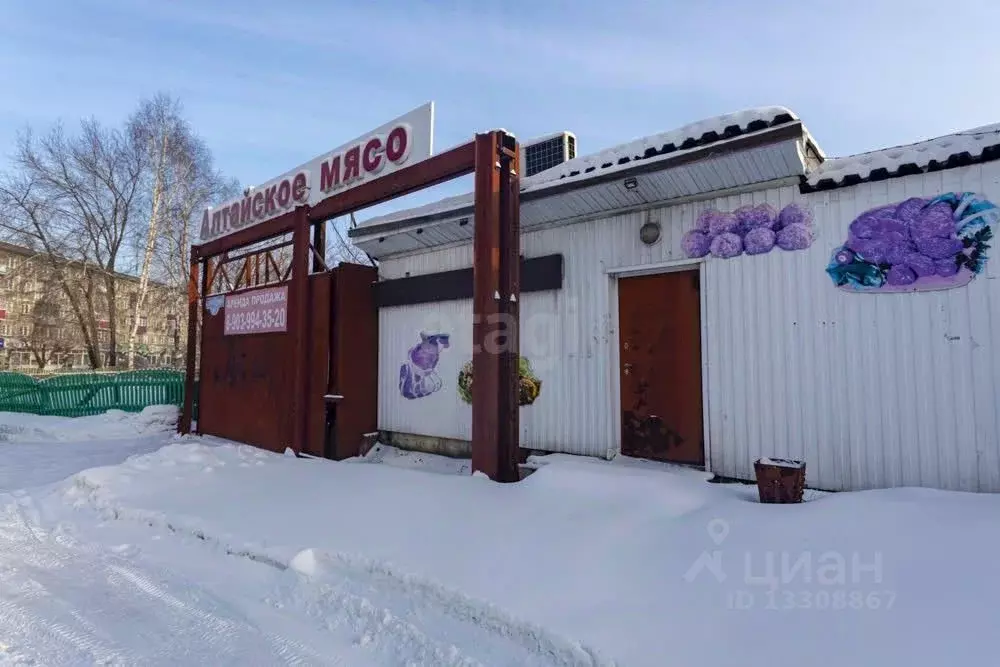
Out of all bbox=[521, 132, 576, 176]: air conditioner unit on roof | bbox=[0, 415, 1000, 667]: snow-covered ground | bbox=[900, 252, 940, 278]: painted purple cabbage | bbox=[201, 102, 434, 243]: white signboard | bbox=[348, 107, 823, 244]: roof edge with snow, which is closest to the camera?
bbox=[0, 415, 1000, 667]: snow-covered ground

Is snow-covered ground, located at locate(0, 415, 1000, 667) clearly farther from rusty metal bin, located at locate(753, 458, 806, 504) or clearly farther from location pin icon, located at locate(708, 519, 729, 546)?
rusty metal bin, located at locate(753, 458, 806, 504)

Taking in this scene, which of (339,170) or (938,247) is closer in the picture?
(938,247)

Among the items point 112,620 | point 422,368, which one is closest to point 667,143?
point 422,368

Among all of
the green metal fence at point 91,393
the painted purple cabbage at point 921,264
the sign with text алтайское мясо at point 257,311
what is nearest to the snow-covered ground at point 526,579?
the painted purple cabbage at point 921,264

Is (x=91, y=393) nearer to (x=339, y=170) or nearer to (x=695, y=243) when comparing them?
(x=339, y=170)

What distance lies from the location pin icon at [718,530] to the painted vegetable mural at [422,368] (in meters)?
4.90

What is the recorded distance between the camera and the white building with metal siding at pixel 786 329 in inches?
173

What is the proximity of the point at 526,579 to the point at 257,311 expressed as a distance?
7800mm

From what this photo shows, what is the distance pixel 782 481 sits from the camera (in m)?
4.11

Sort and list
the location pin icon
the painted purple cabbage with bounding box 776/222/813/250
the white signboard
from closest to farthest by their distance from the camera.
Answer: the location pin icon < the painted purple cabbage with bounding box 776/222/813/250 < the white signboard

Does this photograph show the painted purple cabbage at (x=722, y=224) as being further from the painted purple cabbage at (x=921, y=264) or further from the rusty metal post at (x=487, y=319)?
the rusty metal post at (x=487, y=319)

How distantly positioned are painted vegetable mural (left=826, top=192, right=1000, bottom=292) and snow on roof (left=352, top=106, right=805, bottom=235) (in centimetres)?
129

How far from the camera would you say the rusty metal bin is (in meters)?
4.09

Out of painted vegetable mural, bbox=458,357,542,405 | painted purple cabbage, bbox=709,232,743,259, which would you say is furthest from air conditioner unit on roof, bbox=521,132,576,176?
painted purple cabbage, bbox=709,232,743,259
